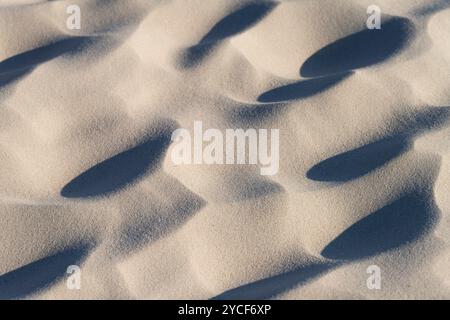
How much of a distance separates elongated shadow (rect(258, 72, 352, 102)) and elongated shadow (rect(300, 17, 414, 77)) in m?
0.05

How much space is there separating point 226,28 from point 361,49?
14.0 inches

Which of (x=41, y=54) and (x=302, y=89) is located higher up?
(x=41, y=54)

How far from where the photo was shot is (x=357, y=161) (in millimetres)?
1826

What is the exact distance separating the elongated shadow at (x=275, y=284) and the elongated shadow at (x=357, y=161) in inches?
9.7

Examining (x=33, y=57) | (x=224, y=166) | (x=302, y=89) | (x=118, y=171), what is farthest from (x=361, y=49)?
(x=33, y=57)

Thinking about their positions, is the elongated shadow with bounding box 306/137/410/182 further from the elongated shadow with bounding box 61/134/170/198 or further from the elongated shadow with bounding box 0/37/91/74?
the elongated shadow with bounding box 0/37/91/74

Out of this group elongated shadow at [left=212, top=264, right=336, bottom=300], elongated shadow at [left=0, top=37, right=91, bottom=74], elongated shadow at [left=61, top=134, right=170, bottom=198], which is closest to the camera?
elongated shadow at [left=212, top=264, right=336, bottom=300]

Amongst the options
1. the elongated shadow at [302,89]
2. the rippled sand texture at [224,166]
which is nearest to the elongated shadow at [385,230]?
the rippled sand texture at [224,166]

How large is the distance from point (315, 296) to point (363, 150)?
423 mm

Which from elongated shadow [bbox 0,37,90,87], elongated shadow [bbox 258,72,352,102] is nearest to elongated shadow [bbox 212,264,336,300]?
elongated shadow [bbox 258,72,352,102]

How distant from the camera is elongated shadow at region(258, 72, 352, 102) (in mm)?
1969

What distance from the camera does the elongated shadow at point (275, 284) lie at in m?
1.58

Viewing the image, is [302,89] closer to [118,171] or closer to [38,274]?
[118,171]

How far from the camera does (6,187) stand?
1792 mm
